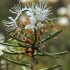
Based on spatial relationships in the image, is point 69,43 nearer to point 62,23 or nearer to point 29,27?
point 62,23

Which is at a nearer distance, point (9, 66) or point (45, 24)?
point (45, 24)

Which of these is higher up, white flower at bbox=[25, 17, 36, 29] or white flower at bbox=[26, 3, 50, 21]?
white flower at bbox=[26, 3, 50, 21]

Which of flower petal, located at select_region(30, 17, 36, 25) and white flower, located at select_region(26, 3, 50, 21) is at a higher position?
white flower, located at select_region(26, 3, 50, 21)

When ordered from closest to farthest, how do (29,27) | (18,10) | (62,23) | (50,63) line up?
(29,27)
(18,10)
(50,63)
(62,23)

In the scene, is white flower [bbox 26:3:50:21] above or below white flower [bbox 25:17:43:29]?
above

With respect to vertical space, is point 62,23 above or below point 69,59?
above

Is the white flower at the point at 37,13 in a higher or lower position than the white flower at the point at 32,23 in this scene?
higher

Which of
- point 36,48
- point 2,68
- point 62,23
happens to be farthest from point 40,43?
point 62,23

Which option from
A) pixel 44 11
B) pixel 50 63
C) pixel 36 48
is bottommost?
pixel 50 63

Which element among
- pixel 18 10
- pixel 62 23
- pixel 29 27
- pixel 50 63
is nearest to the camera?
pixel 29 27

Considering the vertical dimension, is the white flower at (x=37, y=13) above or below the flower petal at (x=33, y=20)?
above
